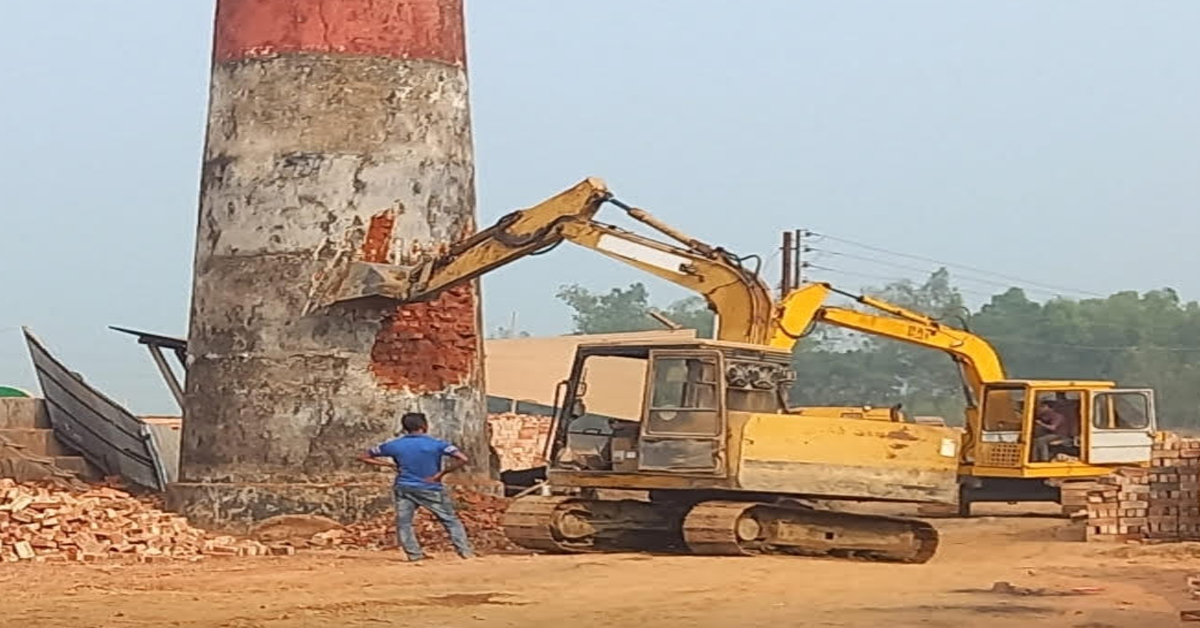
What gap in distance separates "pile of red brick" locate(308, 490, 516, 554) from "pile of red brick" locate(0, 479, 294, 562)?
68 centimetres

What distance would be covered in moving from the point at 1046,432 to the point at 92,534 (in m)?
12.5

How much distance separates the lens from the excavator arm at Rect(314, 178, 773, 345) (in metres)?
22.5

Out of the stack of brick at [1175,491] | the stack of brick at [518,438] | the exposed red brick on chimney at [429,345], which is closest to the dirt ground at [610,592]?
the stack of brick at [1175,491]

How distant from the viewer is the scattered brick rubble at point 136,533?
21.9 m

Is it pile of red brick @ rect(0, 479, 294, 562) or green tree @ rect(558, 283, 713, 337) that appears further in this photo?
green tree @ rect(558, 283, 713, 337)

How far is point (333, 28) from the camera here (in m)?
23.9

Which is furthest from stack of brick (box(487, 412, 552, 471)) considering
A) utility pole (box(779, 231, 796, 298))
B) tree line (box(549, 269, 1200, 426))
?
tree line (box(549, 269, 1200, 426))

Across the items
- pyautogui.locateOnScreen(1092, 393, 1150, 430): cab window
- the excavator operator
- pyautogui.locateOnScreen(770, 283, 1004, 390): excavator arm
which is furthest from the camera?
pyautogui.locateOnScreen(1092, 393, 1150, 430): cab window

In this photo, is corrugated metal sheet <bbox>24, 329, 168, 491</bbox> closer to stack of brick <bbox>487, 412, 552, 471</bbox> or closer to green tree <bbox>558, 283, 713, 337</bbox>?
stack of brick <bbox>487, 412, 552, 471</bbox>

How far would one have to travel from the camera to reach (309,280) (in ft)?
78.1

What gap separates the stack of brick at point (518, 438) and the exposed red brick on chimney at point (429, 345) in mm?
15905

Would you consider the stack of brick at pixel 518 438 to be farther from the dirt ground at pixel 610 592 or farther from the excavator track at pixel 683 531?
the excavator track at pixel 683 531

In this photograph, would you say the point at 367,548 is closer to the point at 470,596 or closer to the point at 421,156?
the point at 421,156

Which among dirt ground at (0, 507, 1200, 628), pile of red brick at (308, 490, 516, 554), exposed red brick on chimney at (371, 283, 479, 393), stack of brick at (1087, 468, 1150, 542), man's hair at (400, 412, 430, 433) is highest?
exposed red brick on chimney at (371, 283, 479, 393)
